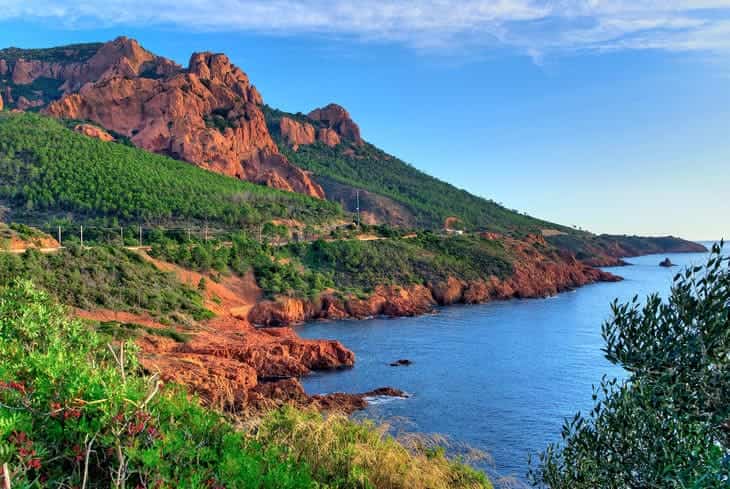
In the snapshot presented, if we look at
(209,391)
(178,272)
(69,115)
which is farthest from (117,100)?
(209,391)

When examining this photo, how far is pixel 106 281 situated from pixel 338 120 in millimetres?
123209

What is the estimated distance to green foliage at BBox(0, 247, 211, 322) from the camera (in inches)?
1398

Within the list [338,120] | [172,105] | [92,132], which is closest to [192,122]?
[172,105]

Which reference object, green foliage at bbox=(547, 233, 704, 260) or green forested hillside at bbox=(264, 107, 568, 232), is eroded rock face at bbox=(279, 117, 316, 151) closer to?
green forested hillside at bbox=(264, 107, 568, 232)

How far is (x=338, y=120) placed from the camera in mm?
157250

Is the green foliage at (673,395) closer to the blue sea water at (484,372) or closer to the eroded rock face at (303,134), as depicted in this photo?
the blue sea water at (484,372)

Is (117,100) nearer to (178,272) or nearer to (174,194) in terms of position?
(174,194)

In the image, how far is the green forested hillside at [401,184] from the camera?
120500mm

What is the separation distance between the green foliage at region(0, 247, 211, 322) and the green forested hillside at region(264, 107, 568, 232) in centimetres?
7139

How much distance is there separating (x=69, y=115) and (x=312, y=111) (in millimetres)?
71262

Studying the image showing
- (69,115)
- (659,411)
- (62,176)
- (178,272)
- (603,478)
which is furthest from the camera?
(69,115)

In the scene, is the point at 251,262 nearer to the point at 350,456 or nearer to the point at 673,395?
the point at 350,456

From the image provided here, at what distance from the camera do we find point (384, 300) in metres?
60.3

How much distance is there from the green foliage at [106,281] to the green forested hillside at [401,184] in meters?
71.4
